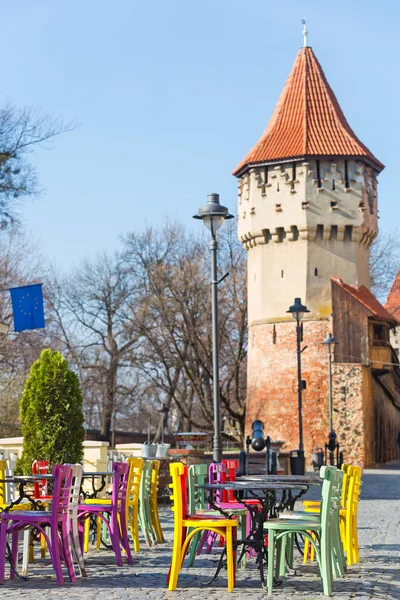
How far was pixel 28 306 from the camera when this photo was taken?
21.2 metres

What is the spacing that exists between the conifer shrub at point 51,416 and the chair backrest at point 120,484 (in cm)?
515

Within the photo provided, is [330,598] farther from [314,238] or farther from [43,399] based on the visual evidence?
[314,238]

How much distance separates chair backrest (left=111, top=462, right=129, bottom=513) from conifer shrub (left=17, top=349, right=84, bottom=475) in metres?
5.15

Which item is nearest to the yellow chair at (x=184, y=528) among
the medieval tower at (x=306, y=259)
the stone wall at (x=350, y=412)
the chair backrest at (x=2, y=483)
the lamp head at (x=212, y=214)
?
the chair backrest at (x=2, y=483)

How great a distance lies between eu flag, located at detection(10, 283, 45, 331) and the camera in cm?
2088

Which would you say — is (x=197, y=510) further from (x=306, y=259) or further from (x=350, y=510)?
(x=306, y=259)

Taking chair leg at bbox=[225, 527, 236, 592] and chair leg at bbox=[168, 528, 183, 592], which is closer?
chair leg at bbox=[225, 527, 236, 592]

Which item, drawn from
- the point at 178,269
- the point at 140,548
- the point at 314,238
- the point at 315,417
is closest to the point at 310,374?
the point at 315,417

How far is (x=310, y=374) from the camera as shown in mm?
42031

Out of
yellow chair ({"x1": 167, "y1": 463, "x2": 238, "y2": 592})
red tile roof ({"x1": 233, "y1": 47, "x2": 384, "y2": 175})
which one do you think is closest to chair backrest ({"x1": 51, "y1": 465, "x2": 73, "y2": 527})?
yellow chair ({"x1": 167, "y1": 463, "x2": 238, "y2": 592})

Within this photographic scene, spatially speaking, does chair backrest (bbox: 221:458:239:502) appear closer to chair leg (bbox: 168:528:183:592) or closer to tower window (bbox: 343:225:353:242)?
chair leg (bbox: 168:528:183:592)

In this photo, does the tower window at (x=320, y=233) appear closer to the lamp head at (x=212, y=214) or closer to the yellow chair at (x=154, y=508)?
the lamp head at (x=212, y=214)

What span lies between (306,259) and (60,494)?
33.9 meters

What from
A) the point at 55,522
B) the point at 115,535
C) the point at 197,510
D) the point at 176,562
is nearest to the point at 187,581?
the point at 176,562
